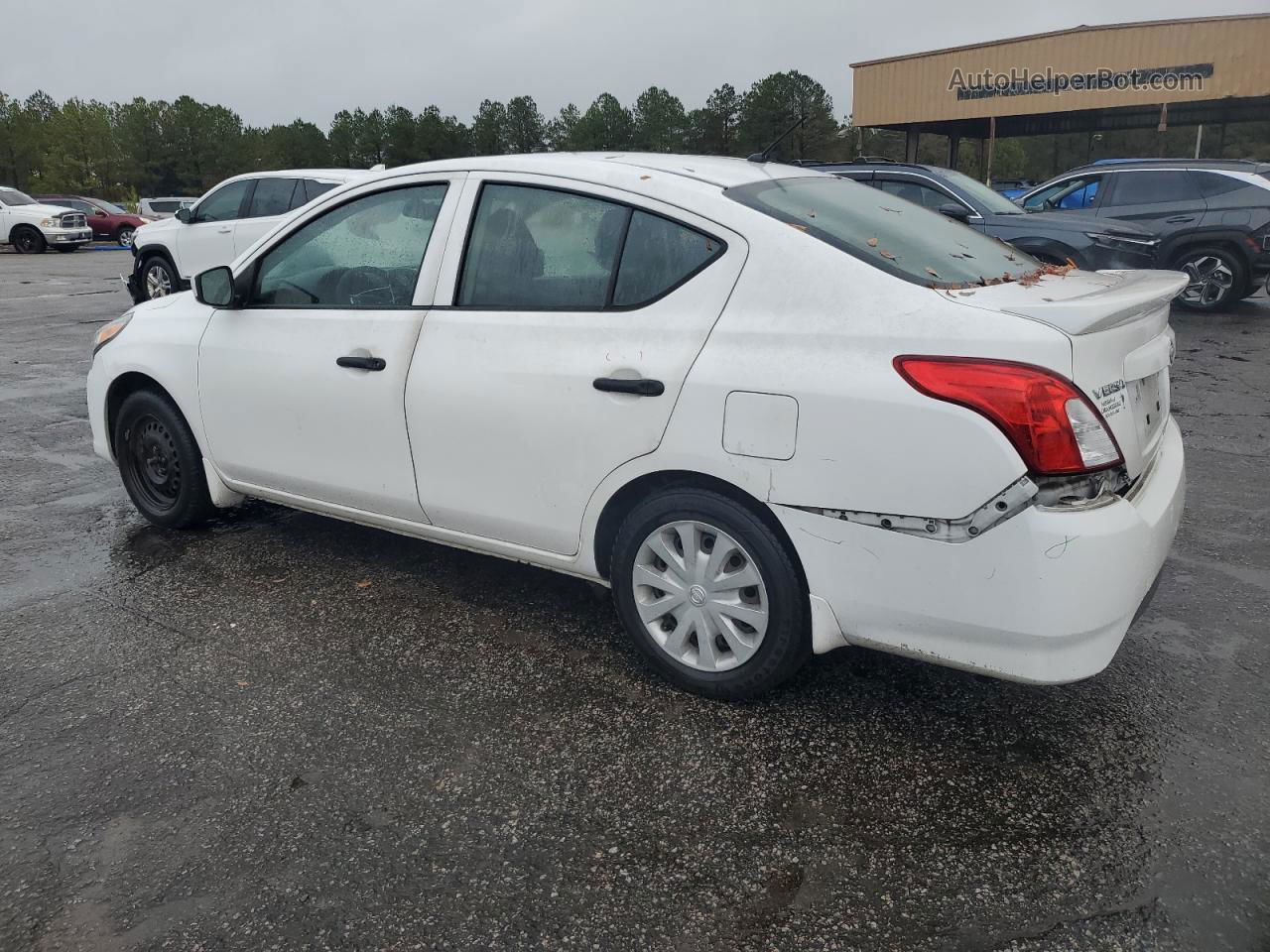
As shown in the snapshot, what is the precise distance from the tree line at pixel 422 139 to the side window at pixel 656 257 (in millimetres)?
56424

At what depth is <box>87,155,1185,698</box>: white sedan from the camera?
2.50 m

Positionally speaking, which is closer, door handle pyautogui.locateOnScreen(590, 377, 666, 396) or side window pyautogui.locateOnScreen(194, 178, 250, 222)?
door handle pyautogui.locateOnScreen(590, 377, 666, 396)

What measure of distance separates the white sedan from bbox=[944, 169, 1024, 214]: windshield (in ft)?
25.4

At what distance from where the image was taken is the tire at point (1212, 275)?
11.6 m

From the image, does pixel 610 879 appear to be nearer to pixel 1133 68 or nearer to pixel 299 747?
pixel 299 747

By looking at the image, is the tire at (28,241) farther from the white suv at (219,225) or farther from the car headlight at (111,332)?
the car headlight at (111,332)

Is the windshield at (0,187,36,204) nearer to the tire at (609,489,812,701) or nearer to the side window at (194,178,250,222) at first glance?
the side window at (194,178,250,222)

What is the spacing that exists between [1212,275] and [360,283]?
11375 mm

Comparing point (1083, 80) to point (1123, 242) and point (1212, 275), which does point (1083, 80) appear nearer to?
point (1212, 275)

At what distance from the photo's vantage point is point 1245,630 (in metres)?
3.54

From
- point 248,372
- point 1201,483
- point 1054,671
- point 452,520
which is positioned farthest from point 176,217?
point 1054,671

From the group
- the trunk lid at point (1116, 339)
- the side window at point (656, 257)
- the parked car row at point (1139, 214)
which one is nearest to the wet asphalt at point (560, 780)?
the trunk lid at point (1116, 339)

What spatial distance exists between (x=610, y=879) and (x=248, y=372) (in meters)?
2.66

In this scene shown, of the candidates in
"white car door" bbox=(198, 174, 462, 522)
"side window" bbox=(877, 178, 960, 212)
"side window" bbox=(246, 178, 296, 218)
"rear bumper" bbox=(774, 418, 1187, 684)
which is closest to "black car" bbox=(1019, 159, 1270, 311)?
"side window" bbox=(877, 178, 960, 212)
